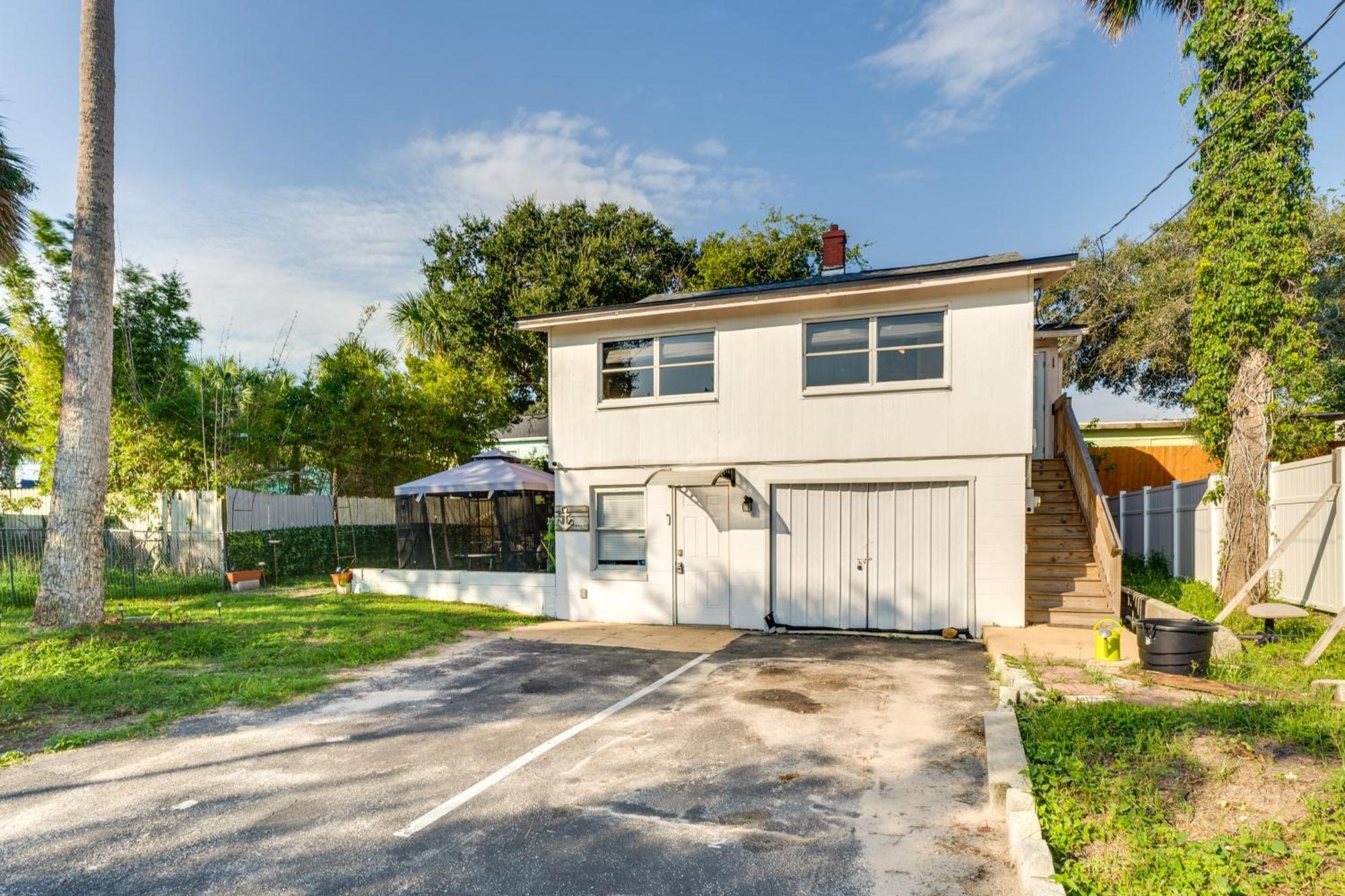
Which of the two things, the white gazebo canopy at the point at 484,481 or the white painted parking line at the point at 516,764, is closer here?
the white painted parking line at the point at 516,764

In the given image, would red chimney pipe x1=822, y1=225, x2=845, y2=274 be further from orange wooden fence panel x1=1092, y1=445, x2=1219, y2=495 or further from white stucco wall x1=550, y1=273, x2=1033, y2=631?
orange wooden fence panel x1=1092, y1=445, x2=1219, y2=495

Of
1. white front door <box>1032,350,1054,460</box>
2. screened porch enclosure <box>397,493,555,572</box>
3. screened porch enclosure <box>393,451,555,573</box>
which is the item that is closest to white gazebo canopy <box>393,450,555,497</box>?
screened porch enclosure <box>393,451,555,573</box>

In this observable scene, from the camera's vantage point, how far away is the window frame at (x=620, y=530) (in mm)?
11555

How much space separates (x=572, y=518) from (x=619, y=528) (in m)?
0.85

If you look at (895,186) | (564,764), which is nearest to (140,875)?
(564,764)

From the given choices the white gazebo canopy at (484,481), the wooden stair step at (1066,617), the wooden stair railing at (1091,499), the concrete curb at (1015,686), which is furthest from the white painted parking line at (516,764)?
the white gazebo canopy at (484,481)

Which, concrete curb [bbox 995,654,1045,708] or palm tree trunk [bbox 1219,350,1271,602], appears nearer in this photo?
concrete curb [bbox 995,654,1045,708]

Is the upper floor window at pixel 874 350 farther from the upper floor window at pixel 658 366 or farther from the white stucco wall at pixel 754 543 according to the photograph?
the upper floor window at pixel 658 366

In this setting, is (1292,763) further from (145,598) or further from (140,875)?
(145,598)

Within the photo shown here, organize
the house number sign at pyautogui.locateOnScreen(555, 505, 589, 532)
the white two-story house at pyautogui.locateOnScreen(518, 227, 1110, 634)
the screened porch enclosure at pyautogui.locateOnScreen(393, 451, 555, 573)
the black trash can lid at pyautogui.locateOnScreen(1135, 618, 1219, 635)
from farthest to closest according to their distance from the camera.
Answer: the screened porch enclosure at pyautogui.locateOnScreen(393, 451, 555, 573) → the house number sign at pyautogui.locateOnScreen(555, 505, 589, 532) → the white two-story house at pyautogui.locateOnScreen(518, 227, 1110, 634) → the black trash can lid at pyautogui.locateOnScreen(1135, 618, 1219, 635)

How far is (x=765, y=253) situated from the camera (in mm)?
24672

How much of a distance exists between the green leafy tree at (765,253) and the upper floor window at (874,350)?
45.9 ft

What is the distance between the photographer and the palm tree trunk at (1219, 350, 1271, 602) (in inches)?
382

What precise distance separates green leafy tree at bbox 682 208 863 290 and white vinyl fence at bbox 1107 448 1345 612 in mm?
14402
